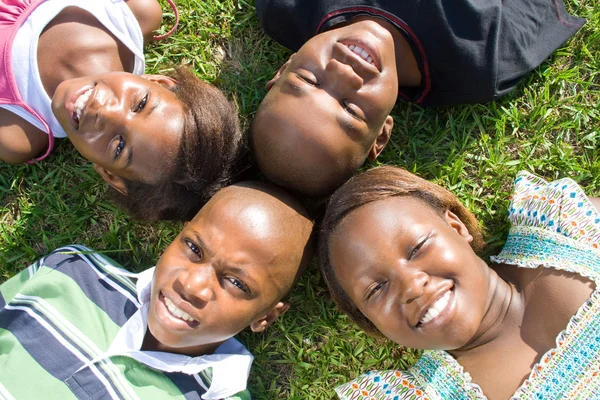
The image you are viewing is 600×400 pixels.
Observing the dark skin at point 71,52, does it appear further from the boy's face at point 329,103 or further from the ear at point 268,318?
the ear at point 268,318

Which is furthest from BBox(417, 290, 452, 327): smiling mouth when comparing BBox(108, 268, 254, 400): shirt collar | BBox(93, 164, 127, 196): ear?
BBox(93, 164, 127, 196): ear

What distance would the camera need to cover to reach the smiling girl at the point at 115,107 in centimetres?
211

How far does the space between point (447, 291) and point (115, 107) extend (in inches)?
59.6

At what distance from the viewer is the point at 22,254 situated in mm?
2650

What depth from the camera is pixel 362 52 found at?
6.68 feet

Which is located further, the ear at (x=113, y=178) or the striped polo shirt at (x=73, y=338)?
the ear at (x=113, y=178)

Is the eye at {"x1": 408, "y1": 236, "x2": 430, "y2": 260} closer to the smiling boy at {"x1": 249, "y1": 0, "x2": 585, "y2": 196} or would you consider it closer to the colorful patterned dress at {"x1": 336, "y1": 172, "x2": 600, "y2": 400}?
the smiling boy at {"x1": 249, "y1": 0, "x2": 585, "y2": 196}

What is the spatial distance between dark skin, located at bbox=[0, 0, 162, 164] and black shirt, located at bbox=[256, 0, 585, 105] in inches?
29.8

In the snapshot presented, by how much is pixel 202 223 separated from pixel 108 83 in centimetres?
74

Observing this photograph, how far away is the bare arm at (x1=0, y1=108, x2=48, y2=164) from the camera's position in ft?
8.21

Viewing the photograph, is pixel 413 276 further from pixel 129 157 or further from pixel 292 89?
pixel 129 157

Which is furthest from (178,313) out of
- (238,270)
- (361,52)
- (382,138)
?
(361,52)

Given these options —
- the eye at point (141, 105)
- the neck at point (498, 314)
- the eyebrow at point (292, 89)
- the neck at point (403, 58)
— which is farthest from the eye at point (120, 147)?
the neck at point (498, 314)

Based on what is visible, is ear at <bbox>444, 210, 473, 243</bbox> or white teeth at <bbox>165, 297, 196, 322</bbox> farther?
ear at <bbox>444, 210, 473, 243</bbox>
